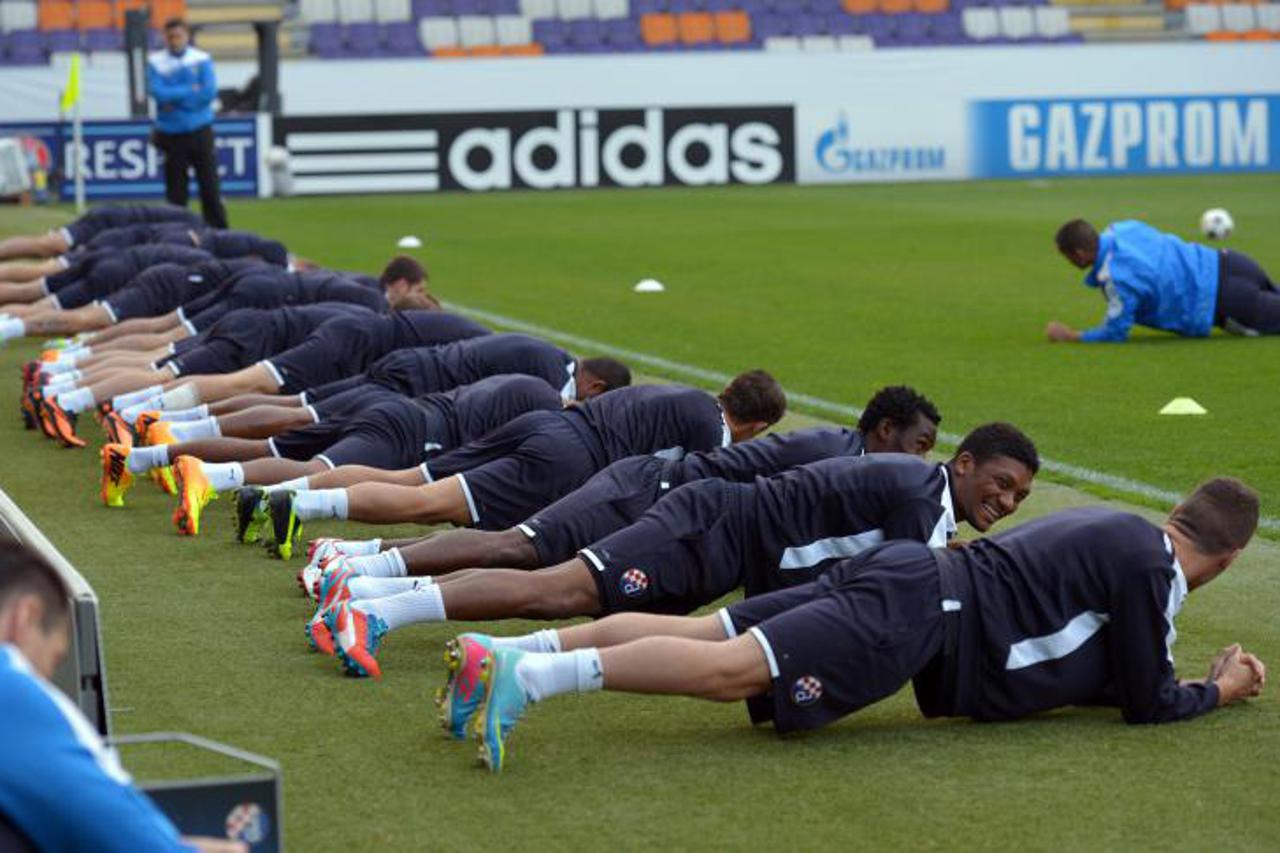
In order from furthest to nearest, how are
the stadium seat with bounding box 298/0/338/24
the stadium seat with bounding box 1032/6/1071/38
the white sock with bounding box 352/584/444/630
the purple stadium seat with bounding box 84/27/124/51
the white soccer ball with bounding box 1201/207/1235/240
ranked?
the stadium seat with bounding box 1032/6/1071/38, the stadium seat with bounding box 298/0/338/24, the purple stadium seat with bounding box 84/27/124/51, the white soccer ball with bounding box 1201/207/1235/240, the white sock with bounding box 352/584/444/630

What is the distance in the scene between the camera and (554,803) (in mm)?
5348


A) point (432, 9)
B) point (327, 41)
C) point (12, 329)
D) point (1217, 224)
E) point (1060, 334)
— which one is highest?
point (432, 9)

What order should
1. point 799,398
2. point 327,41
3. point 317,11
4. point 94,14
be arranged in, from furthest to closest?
point 317,11
point 327,41
point 94,14
point 799,398

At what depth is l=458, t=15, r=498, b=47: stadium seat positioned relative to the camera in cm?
3712

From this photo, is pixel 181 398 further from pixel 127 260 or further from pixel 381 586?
pixel 127 260

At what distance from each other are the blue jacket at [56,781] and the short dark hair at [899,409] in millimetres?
3922

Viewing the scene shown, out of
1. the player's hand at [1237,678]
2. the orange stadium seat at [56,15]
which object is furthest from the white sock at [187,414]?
the orange stadium seat at [56,15]

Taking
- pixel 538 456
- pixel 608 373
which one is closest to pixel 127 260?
pixel 608 373

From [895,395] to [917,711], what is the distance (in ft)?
3.82

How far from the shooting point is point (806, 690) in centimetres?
572

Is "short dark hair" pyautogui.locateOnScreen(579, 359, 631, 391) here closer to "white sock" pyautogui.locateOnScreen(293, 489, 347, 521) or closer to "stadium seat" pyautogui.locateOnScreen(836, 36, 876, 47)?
"white sock" pyautogui.locateOnScreen(293, 489, 347, 521)

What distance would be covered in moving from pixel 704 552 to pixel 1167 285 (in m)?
9.33

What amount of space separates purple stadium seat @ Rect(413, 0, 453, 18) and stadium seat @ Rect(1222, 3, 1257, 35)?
13.1m

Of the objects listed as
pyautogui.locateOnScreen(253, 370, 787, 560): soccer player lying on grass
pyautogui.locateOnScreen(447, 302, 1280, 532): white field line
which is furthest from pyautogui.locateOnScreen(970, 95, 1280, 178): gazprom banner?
pyautogui.locateOnScreen(253, 370, 787, 560): soccer player lying on grass
